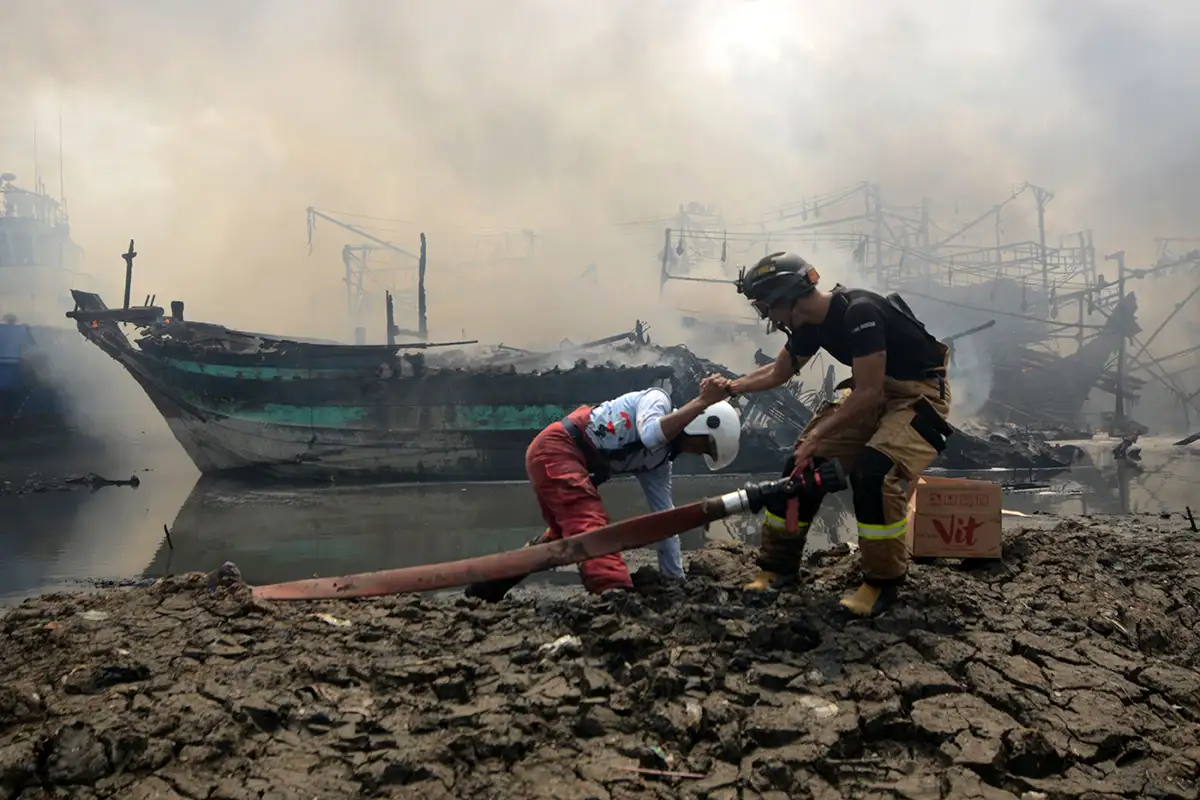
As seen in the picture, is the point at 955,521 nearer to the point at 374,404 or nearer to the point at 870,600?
the point at 870,600

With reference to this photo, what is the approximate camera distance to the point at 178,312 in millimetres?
18609

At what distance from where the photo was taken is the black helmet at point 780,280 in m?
3.64

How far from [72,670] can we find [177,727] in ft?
2.50

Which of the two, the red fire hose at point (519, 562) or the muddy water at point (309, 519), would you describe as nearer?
the red fire hose at point (519, 562)

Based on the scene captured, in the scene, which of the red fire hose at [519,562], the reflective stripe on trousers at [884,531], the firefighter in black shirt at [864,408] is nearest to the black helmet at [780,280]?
the firefighter in black shirt at [864,408]

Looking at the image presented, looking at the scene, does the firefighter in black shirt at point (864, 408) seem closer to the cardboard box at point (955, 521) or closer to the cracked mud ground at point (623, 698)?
the cracked mud ground at point (623, 698)

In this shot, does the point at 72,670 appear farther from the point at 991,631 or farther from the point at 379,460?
the point at 379,460

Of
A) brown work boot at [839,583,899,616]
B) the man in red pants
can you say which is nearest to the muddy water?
the man in red pants

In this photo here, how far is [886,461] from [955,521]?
1.15m

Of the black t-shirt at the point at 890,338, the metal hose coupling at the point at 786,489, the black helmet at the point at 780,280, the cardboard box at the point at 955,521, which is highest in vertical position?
the black helmet at the point at 780,280

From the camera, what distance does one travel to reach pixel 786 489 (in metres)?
3.60

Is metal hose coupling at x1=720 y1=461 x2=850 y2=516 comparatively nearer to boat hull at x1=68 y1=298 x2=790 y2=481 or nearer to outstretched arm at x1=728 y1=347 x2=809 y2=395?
outstretched arm at x1=728 y1=347 x2=809 y2=395

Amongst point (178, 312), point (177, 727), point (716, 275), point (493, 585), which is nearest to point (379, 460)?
point (178, 312)

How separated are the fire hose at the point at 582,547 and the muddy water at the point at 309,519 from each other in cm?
257
